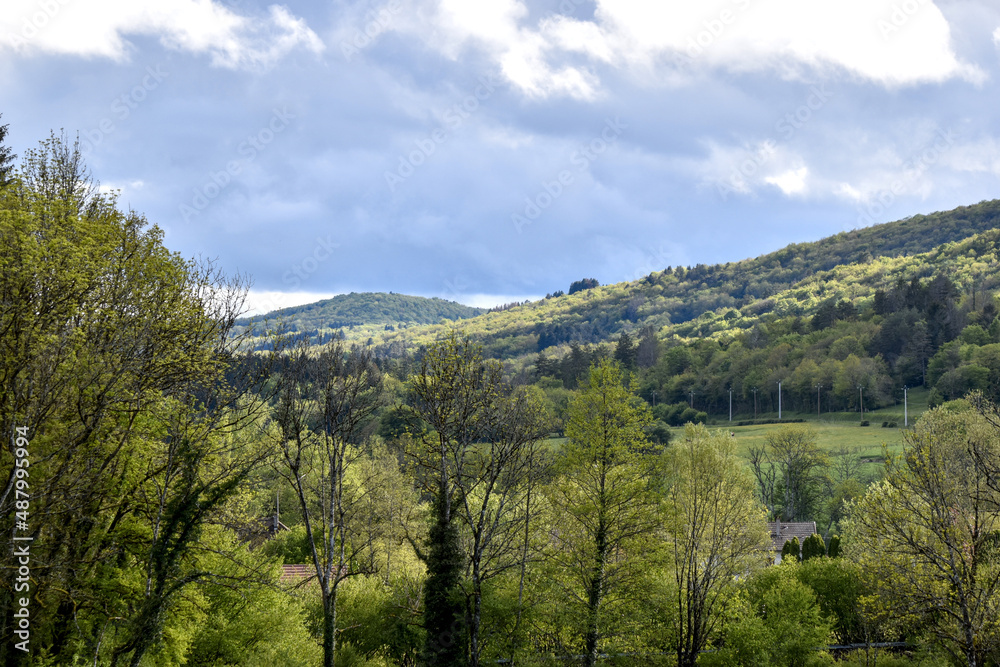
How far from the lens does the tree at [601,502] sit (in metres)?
25.7

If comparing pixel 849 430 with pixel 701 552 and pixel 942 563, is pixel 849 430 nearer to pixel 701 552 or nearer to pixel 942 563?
pixel 701 552

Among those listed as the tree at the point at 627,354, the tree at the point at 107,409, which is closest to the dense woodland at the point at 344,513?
the tree at the point at 107,409

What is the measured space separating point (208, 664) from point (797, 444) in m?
65.5

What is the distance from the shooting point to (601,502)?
2630 centimetres

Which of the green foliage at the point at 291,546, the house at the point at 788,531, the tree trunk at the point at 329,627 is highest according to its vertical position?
the tree trunk at the point at 329,627

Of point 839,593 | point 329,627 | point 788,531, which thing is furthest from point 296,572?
point 788,531

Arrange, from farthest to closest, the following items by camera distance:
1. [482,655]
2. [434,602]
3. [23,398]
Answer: [482,655]
[434,602]
[23,398]

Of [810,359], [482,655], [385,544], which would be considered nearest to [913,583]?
[482,655]

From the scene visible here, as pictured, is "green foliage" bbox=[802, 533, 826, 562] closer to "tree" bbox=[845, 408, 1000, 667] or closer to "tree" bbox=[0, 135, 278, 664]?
"tree" bbox=[845, 408, 1000, 667]

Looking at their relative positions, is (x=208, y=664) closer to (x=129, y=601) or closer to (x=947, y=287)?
(x=129, y=601)

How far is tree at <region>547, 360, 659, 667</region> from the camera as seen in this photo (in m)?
25.7

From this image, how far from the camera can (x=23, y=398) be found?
12.6 metres

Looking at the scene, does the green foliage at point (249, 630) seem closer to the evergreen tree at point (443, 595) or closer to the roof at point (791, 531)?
the evergreen tree at point (443, 595)

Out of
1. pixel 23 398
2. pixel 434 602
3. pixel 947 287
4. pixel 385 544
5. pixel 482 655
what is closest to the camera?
pixel 23 398
